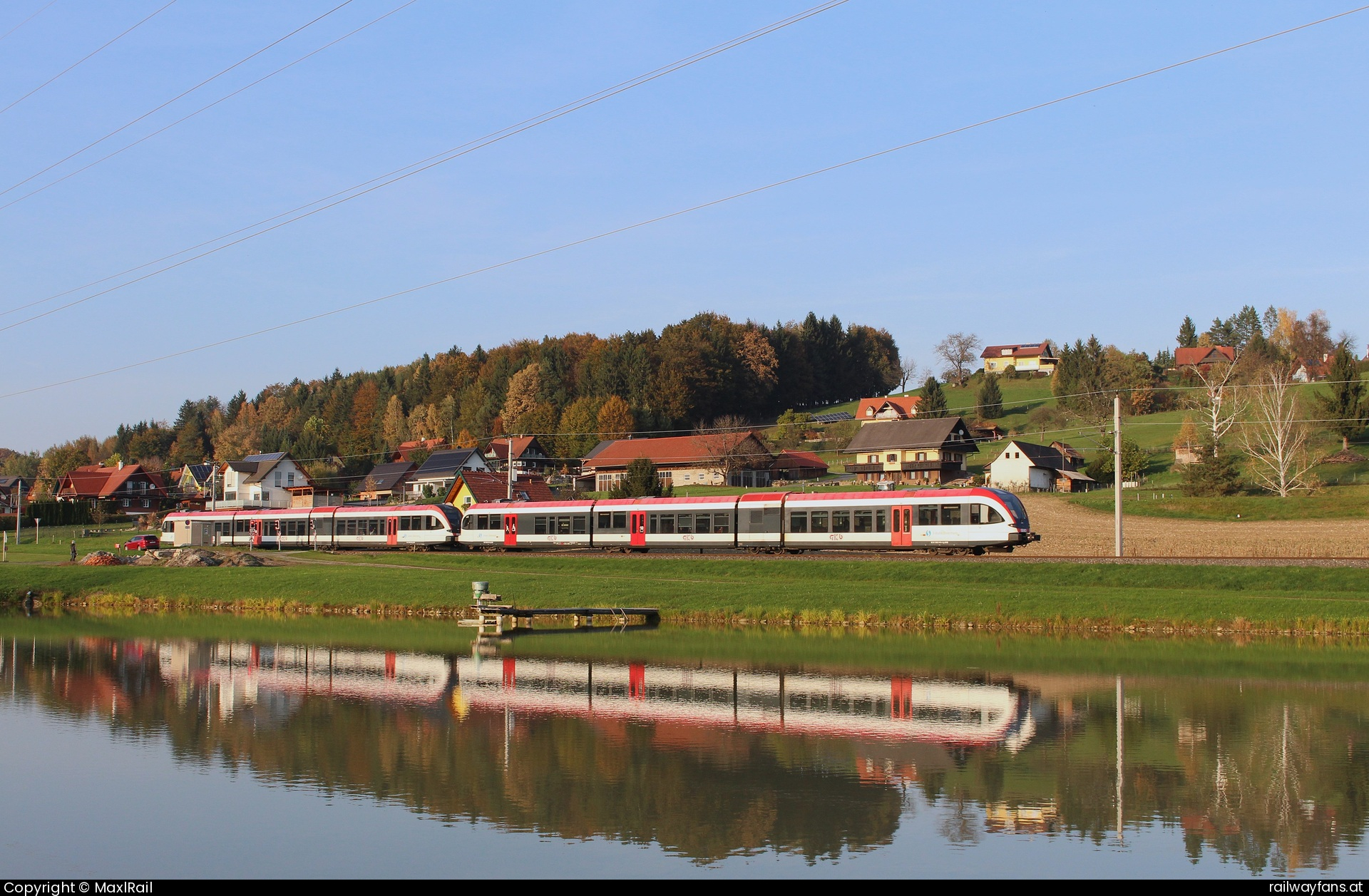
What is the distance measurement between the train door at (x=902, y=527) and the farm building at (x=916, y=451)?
53821 millimetres

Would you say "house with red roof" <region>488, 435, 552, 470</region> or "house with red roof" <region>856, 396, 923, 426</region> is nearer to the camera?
"house with red roof" <region>488, 435, 552, 470</region>

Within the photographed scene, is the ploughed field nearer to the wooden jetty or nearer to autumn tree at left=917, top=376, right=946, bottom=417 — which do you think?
the wooden jetty

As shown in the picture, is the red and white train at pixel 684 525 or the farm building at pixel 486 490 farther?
the farm building at pixel 486 490

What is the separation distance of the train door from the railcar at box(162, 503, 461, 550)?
26.5 m

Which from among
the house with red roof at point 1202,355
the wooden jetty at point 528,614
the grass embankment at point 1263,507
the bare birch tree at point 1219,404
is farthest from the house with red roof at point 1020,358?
the wooden jetty at point 528,614

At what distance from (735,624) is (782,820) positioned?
76.5 ft

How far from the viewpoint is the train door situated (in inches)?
1836

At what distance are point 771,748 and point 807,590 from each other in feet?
71.0

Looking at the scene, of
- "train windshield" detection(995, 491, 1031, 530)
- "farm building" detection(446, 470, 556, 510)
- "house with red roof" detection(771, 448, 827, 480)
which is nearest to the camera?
"train windshield" detection(995, 491, 1031, 530)

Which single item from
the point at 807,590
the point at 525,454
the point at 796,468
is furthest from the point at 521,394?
the point at 807,590

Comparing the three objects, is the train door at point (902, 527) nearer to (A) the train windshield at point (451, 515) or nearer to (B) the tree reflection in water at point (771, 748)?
(B) the tree reflection in water at point (771, 748)

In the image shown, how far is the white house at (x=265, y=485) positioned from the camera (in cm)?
12106

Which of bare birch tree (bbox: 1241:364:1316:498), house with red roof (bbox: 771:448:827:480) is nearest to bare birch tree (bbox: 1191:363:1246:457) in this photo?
bare birch tree (bbox: 1241:364:1316:498)

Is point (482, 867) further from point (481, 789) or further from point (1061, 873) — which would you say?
point (1061, 873)
